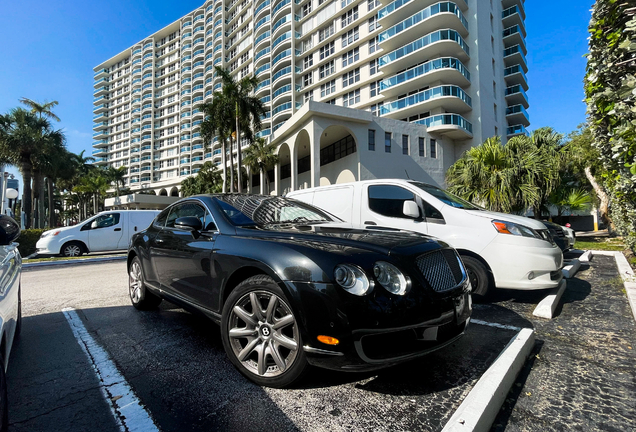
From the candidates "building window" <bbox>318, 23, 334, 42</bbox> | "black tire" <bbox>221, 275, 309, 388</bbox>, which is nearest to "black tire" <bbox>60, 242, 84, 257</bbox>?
"black tire" <bbox>221, 275, 309, 388</bbox>

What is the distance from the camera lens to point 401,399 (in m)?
2.08

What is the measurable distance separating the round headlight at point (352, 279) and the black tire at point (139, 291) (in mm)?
3039

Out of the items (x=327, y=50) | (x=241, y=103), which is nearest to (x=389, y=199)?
(x=241, y=103)

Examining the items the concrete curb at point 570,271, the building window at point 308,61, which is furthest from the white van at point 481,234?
the building window at point 308,61

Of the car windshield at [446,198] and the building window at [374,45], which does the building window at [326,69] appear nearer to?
the building window at [374,45]

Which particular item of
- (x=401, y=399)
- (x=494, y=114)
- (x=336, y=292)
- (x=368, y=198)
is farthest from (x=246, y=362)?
(x=494, y=114)

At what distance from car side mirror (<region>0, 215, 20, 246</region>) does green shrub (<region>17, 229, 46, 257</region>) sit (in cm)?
1432

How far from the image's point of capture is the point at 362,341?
1.92 metres

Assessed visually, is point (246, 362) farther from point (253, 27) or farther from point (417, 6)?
point (253, 27)

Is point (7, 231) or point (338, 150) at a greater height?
point (338, 150)

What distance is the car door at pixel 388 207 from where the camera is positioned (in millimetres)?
5105

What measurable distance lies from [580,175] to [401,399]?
23767 millimetres

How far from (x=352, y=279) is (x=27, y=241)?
16.7 m

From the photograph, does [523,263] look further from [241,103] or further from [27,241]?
[241,103]
